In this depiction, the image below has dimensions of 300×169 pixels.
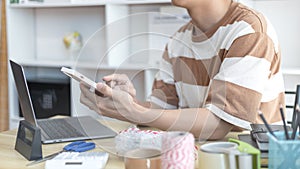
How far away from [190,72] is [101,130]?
1.28 feet

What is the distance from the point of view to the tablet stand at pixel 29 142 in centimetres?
136

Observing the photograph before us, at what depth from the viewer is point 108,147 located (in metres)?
1.38

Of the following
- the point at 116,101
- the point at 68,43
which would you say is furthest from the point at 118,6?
the point at 116,101

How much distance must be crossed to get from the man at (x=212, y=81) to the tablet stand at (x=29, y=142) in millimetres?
156

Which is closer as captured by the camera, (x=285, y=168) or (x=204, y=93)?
(x=285, y=168)

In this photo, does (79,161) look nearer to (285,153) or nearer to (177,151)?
(177,151)

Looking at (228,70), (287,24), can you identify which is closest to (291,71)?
(287,24)

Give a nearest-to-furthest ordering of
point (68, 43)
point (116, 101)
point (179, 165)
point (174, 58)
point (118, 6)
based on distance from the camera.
A: point (179, 165) → point (116, 101) → point (174, 58) → point (118, 6) → point (68, 43)

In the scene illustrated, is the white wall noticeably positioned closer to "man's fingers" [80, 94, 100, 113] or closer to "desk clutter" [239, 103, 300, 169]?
"man's fingers" [80, 94, 100, 113]

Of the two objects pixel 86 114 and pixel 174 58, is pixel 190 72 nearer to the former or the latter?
pixel 174 58

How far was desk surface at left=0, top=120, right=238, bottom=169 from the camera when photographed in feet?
→ 4.27

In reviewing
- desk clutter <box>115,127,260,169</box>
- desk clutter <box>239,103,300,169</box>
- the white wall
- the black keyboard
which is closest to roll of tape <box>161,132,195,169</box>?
desk clutter <box>115,127,260,169</box>

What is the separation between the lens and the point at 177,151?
104 cm

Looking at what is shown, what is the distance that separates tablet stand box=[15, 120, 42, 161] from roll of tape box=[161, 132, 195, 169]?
0.45 m
